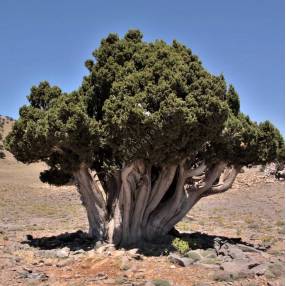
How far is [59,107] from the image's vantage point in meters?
16.0

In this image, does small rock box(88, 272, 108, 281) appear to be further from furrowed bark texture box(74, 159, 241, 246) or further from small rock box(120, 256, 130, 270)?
furrowed bark texture box(74, 159, 241, 246)

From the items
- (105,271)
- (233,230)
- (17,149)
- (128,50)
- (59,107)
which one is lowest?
(105,271)

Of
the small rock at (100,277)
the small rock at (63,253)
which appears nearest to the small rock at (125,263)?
the small rock at (100,277)

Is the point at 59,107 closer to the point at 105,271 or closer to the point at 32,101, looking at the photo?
the point at 32,101

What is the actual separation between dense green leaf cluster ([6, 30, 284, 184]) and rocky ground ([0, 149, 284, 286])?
323 centimetres

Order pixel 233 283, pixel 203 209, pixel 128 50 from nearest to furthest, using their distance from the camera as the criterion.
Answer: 1. pixel 233 283
2. pixel 128 50
3. pixel 203 209

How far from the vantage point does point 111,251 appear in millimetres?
16109

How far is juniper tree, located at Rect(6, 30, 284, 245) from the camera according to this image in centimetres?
1511

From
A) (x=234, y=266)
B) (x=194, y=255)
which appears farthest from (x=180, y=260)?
(x=234, y=266)

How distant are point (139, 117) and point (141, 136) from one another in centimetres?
72

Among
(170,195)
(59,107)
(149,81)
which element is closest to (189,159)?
(170,195)

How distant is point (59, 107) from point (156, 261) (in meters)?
6.18

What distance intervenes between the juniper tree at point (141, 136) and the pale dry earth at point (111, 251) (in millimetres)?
2490

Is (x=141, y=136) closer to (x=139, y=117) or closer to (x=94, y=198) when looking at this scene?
(x=139, y=117)
